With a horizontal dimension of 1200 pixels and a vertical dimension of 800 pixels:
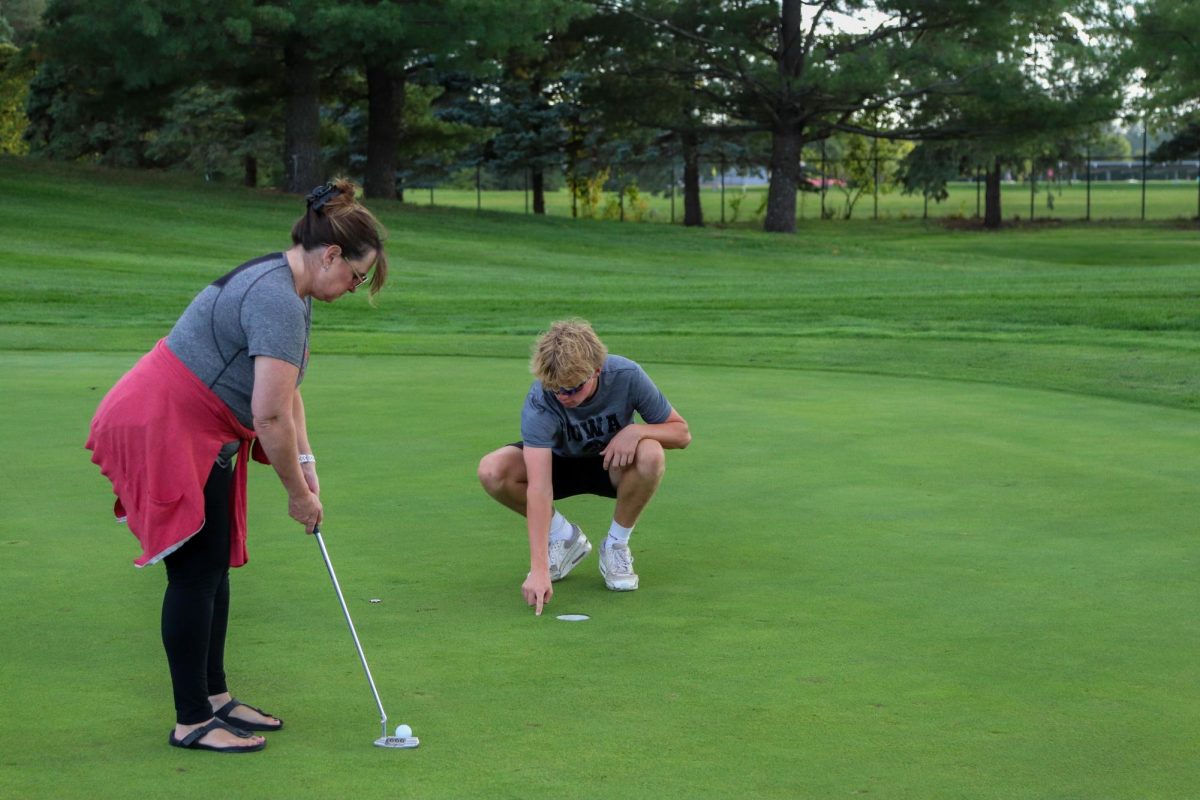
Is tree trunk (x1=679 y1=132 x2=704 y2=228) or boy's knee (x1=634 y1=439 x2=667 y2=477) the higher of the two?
tree trunk (x1=679 y1=132 x2=704 y2=228)

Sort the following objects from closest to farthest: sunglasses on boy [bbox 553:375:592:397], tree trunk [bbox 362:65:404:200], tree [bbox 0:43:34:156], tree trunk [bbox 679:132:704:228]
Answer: sunglasses on boy [bbox 553:375:592:397] → tree trunk [bbox 362:65:404:200] → tree [bbox 0:43:34:156] → tree trunk [bbox 679:132:704:228]

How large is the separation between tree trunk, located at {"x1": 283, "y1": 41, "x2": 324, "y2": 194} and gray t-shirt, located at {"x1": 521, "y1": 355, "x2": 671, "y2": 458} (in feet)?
92.5

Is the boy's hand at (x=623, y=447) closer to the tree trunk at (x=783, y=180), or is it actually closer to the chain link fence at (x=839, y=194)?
the tree trunk at (x=783, y=180)

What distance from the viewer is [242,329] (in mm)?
3869

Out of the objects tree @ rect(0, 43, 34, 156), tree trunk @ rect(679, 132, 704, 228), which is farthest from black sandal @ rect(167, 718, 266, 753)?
tree trunk @ rect(679, 132, 704, 228)

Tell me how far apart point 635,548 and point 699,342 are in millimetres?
8145

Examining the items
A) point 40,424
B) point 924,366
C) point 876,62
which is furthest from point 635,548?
point 876,62

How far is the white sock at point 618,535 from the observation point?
221 inches

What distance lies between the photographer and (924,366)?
12547 millimetres

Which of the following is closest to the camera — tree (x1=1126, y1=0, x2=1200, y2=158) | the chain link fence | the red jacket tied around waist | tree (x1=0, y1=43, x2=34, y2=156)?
the red jacket tied around waist

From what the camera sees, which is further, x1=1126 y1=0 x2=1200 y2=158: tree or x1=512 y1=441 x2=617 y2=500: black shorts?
x1=1126 y1=0 x2=1200 y2=158: tree

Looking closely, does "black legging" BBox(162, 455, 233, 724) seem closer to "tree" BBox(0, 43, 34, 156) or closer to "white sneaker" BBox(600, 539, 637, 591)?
"white sneaker" BBox(600, 539, 637, 591)

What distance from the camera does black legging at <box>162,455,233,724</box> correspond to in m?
4.01

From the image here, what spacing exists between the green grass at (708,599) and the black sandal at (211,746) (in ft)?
0.15
